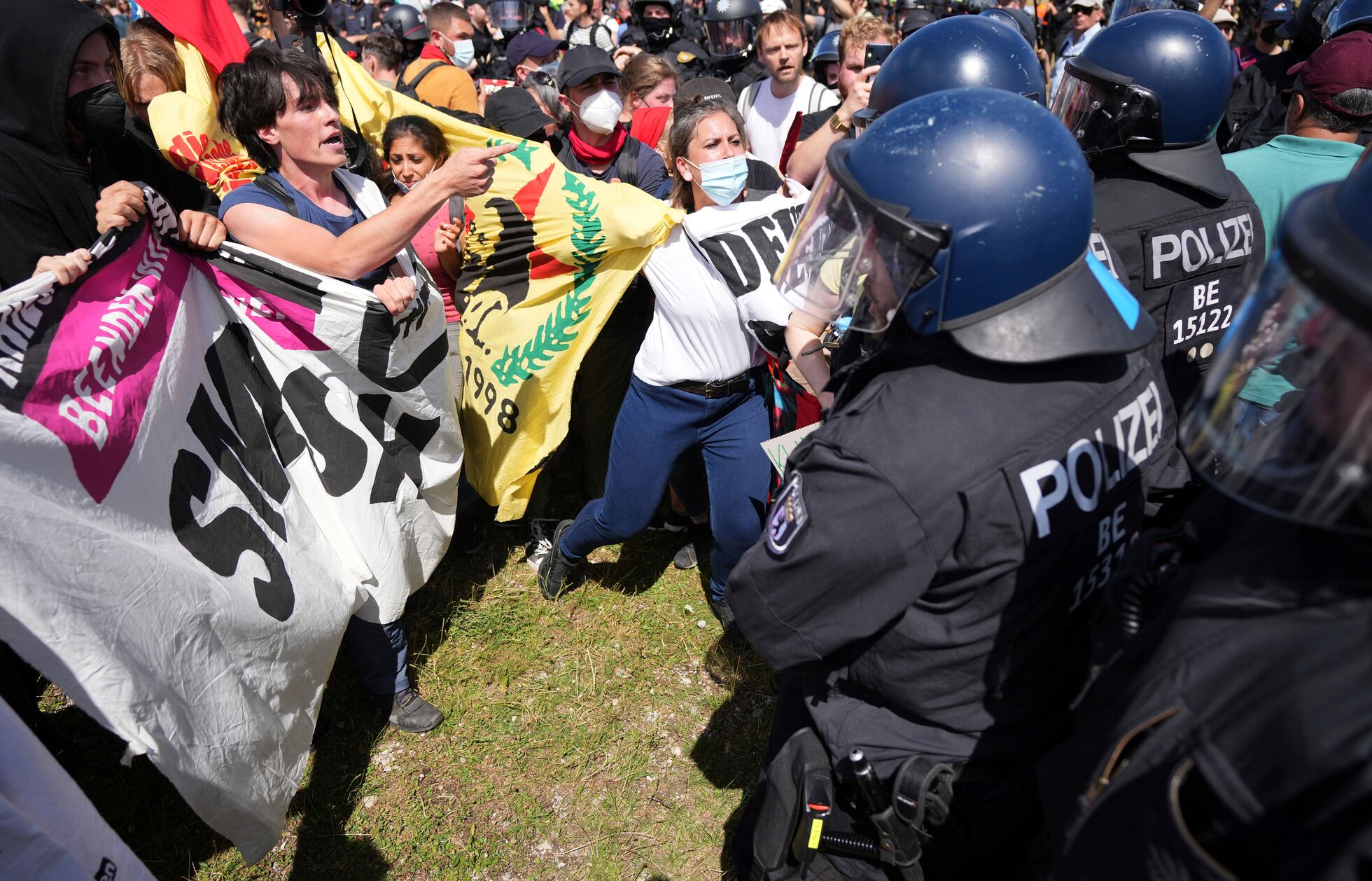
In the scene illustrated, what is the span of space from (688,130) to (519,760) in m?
2.54

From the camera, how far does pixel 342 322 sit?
3.00 m

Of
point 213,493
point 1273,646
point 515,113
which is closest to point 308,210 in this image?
point 213,493

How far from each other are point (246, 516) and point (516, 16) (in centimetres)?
1007

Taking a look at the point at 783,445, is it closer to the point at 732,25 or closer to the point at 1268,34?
the point at 732,25

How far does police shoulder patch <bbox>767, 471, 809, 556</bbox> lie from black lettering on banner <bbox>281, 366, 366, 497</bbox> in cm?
191

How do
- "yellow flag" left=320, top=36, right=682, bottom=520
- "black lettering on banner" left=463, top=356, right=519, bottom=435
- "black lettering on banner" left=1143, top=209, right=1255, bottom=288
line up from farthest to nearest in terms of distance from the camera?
"black lettering on banner" left=463, top=356, right=519, bottom=435
"yellow flag" left=320, top=36, right=682, bottom=520
"black lettering on banner" left=1143, top=209, right=1255, bottom=288

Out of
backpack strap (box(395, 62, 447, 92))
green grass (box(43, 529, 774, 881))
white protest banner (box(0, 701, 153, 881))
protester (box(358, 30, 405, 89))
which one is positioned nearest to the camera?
white protest banner (box(0, 701, 153, 881))

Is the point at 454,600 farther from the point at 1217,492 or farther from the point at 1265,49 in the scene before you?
the point at 1265,49

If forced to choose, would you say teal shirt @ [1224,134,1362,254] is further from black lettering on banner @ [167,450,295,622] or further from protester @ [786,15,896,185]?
black lettering on banner @ [167,450,295,622]

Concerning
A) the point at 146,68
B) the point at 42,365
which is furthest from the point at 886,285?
the point at 146,68

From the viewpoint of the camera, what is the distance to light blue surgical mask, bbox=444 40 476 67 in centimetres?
736

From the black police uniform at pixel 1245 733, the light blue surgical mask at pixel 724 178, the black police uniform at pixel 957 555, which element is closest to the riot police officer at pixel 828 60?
the light blue surgical mask at pixel 724 178

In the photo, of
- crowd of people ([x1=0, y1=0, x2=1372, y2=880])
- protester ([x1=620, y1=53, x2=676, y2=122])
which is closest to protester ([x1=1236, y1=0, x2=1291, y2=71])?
crowd of people ([x1=0, y1=0, x2=1372, y2=880])

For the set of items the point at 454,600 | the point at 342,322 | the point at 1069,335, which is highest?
the point at 1069,335
